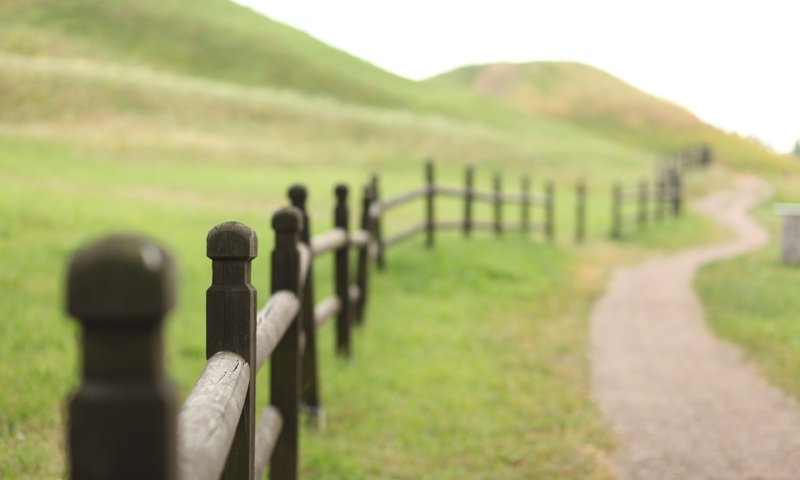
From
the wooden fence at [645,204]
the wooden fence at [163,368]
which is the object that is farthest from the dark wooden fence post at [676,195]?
the wooden fence at [163,368]

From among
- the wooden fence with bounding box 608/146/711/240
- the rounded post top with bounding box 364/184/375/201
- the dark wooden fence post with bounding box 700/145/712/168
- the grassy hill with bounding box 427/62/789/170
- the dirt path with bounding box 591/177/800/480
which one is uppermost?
the grassy hill with bounding box 427/62/789/170

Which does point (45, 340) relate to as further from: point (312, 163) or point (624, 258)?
point (312, 163)

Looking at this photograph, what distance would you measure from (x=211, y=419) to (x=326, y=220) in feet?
53.1

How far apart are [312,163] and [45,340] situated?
92.6ft

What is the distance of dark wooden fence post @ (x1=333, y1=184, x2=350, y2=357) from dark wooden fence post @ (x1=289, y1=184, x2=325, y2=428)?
155 cm

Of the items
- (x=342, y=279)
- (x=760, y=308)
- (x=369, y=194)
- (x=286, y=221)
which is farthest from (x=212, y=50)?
(x=286, y=221)

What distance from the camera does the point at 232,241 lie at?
7.45 feet

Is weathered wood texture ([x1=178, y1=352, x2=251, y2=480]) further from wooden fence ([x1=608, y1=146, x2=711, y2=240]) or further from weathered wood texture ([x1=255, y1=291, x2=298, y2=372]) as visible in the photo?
wooden fence ([x1=608, y1=146, x2=711, y2=240])

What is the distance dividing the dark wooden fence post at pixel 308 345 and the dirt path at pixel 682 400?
180 centimetres

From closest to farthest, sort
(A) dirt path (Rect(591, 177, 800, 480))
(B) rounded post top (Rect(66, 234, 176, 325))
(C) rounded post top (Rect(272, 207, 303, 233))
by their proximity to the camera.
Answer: (B) rounded post top (Rect(66, 234, 176, 325))
(C) rounded post top (Rect(272, 207, 303, 233))
(A) dirt path (Rect(591, 177, 800, 480))

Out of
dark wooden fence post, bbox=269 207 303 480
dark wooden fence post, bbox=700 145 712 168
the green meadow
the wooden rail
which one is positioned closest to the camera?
dark wooden fence post, bbox=269 207 303 480

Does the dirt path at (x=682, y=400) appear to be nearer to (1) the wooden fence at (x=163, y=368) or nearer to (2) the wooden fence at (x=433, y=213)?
(1) the wooden fence at (x=163, y=368)

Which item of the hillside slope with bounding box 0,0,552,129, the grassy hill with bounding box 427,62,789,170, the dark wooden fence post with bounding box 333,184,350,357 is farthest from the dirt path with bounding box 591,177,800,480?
the grassy hill with bounding box 427,62,789,170

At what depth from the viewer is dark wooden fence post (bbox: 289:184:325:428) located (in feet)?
17.2
